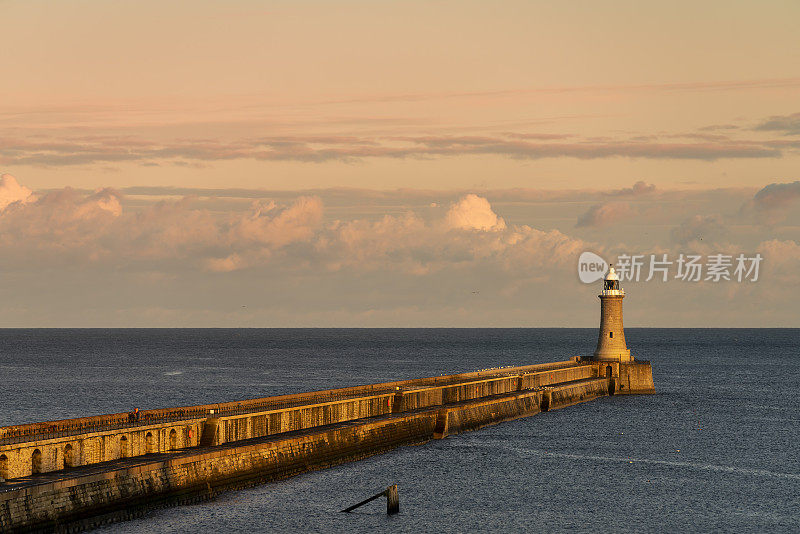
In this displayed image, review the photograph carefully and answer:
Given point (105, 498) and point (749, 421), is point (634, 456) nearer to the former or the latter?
point (749, 421)

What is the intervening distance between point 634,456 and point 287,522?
91.5ft

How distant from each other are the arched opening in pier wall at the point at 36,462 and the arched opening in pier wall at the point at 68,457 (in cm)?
147

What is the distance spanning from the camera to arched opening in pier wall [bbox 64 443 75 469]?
3897cm

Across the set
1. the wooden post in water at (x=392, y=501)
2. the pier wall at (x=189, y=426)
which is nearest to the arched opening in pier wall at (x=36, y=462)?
the pier wall at (x=189, y=426)

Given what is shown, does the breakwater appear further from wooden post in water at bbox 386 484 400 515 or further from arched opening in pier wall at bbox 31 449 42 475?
wooden post in water at bbox 386 484 400 515

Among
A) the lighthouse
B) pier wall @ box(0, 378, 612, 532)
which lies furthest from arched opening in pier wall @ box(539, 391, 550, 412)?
the lighthouse

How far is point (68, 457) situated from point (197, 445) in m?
8.05

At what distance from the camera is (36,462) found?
37438 millimetres

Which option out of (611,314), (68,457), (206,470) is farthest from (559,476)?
(611,314)

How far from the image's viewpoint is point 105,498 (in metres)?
36.0

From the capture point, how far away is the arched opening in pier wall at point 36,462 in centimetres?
3731

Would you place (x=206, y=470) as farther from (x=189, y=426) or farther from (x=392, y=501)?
(x=392, y=501)

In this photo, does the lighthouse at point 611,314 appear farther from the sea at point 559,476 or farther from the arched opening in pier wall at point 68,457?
the arched opening in pier wall at point 68,457

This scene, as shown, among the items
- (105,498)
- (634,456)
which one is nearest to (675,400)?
(634,456)
